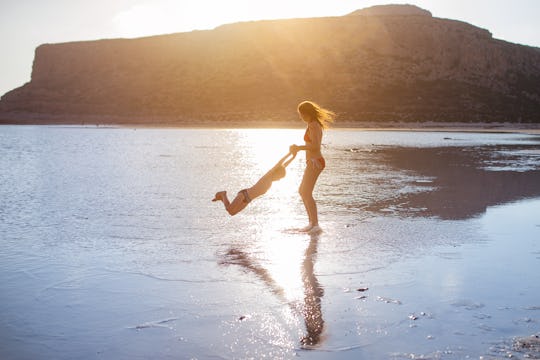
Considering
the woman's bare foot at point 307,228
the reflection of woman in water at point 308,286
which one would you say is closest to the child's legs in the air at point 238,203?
the woman's bare foot at point 307,228

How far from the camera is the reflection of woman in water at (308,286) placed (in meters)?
4.14

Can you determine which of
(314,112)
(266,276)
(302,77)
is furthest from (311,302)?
(302,77)

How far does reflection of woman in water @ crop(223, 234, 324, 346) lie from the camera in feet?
13.6

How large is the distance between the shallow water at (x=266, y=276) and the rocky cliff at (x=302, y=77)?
72.2 meters

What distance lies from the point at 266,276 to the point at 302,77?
90650 millimetres

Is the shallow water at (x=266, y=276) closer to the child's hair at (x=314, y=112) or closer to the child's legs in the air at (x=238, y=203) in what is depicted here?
the child's legs in the air at (x=238, y=203)

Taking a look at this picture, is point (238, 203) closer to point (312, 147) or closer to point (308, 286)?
point (312, 147)

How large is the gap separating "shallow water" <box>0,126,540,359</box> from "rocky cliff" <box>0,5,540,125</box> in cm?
7220

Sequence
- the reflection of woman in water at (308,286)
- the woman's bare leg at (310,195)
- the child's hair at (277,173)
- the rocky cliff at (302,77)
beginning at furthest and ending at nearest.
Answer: the rocky cliff at (302,77), the woman's bare leg at (310,195), the child's hair at (277,173), the reflection of woman in water at (308,286)

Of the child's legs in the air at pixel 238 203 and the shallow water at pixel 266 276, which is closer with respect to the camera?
the shallow water at pixel 266 276

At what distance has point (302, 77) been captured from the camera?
94.2 meters

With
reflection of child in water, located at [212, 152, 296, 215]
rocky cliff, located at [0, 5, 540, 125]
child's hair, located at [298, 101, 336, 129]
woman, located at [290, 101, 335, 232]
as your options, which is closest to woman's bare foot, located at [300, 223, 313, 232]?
woman, located at [290, 101, 335, 232]

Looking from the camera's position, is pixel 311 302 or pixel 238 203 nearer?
pixel 311 302

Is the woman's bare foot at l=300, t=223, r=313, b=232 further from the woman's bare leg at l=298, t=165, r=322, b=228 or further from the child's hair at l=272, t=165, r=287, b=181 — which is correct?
the child's hair at l=272, t=165, r=287, b=181
